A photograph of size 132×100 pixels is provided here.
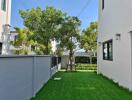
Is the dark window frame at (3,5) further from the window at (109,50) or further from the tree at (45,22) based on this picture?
the tree at (45,22)

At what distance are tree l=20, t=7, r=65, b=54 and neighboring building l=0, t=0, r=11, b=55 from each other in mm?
11016

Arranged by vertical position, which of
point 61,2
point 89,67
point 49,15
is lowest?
point 89,67

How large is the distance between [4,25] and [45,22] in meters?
11.9

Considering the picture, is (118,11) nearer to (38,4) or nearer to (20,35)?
(38,4)

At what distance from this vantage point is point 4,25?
38.2 ft

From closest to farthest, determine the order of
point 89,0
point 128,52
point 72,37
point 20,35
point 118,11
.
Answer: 1. point 128,52
2. point 118,11
3. point 89,0
4. point 72,37
5. point 20,35

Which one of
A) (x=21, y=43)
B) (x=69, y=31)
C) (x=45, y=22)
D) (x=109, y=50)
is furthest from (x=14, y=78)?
(x=21, y=43)

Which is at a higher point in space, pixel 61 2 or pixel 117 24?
pixel 61 2

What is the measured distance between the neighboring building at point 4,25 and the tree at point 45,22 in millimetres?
11016

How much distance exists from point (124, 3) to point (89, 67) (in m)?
14.6

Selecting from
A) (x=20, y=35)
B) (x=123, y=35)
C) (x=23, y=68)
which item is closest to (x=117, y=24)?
(x=123, y=35)

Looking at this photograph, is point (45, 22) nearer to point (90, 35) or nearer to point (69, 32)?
point (69, 32)

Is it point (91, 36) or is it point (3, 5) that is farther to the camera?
point (91, 36)

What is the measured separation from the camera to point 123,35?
10.1 meters
